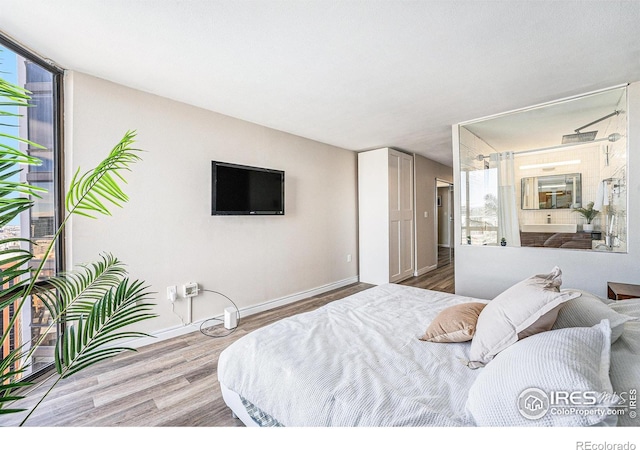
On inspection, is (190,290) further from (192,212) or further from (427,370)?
(427,370)

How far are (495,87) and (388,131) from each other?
1.42 meters

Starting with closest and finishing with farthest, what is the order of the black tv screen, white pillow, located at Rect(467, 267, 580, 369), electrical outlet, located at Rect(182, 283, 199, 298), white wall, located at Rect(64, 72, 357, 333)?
white pillow, located at Rect(467, 267, 580, 369) < white wall, located at Rect(64, 72, 357, 333) < electrical outlet, located at Rect(182, 283, 199, 298) < the black tv screen

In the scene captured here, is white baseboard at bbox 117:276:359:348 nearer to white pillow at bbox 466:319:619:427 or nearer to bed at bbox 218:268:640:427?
bed at bbox 218:268:640:427

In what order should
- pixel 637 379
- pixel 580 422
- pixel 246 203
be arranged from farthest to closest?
1. pixel 246 203
2. pixel 637 379
3. pixel 580 422

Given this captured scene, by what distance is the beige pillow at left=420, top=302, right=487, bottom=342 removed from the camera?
4.62 ft

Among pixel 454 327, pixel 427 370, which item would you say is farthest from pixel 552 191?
pixel 427 370

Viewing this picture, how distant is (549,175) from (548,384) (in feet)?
9.32

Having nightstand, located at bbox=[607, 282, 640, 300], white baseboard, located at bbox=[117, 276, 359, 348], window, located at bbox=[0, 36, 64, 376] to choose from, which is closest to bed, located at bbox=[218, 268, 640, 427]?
nightstand, located at bbox=[607, 282, 640, 300]

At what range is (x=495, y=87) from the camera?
8.36 feet

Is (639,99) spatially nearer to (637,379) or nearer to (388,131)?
(388,131)

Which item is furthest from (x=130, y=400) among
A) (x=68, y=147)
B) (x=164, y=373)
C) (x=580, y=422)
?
(x=580, y=422)

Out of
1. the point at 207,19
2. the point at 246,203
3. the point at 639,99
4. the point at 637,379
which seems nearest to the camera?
the point at 637,379

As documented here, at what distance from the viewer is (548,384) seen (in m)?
0.82

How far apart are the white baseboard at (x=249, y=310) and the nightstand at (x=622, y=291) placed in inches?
124
